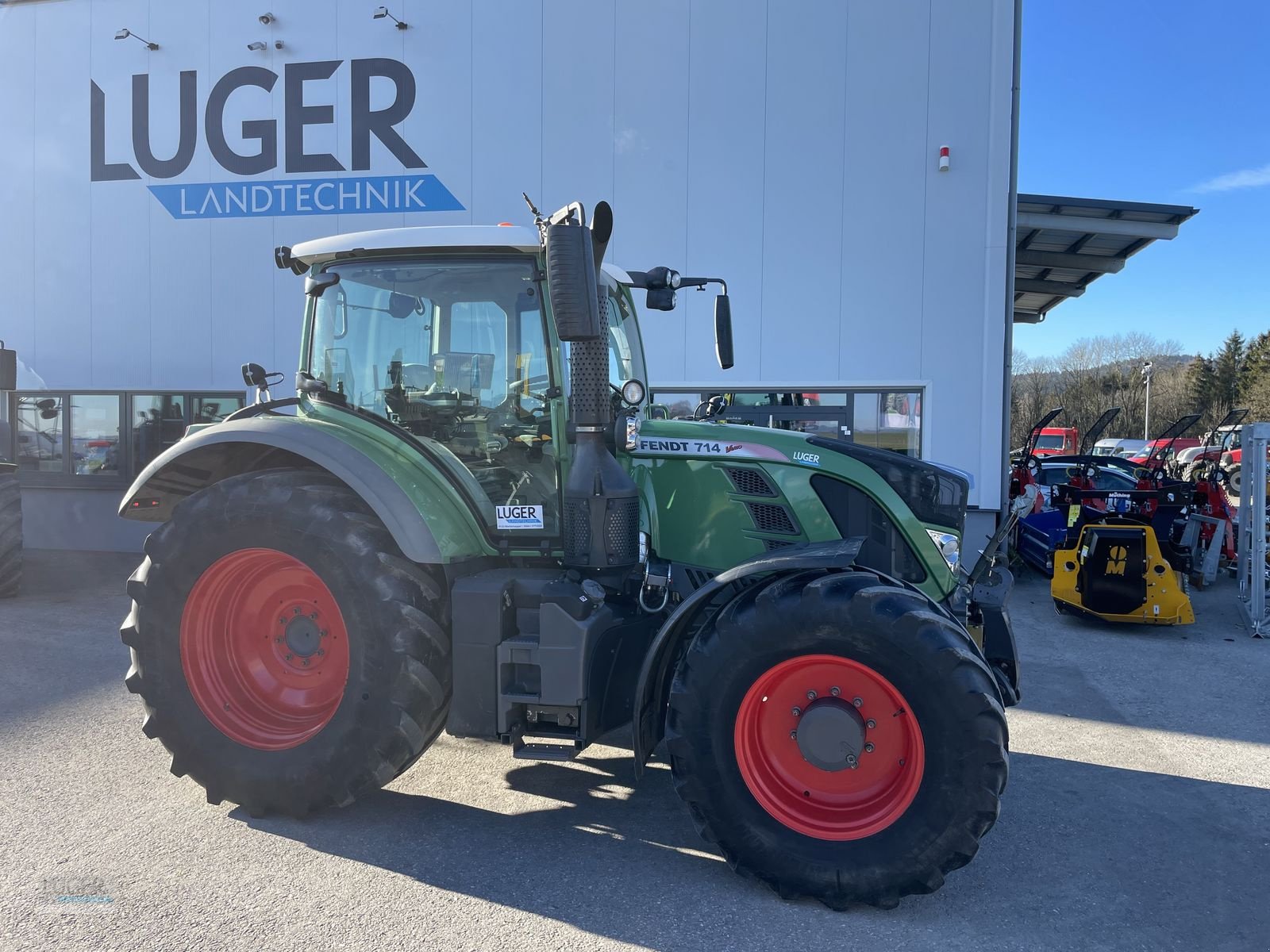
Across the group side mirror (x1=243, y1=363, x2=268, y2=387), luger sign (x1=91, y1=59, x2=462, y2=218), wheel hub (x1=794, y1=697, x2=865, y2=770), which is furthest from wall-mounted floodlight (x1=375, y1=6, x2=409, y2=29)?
wheel hub (x1=794, y1=697, x2=865, y2=770)

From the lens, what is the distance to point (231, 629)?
12.8ft

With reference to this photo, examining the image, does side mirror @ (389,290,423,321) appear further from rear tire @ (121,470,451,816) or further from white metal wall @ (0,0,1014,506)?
white metal wall @ (0,0,1014,506)

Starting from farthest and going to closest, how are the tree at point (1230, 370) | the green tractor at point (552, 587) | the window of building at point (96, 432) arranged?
the tree at point (1230, 370) < the window of building at point (96, 432) < the green tractor at point (552, 587)

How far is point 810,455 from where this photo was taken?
149 inches

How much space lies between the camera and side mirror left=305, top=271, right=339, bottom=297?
3.96m

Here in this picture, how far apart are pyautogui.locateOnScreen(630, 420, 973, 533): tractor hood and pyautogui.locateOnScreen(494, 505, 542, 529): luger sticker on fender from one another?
1.62ft

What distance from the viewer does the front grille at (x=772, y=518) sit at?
3.75m

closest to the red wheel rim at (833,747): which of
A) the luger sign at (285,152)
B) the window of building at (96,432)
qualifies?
the luger sign at (285,152)

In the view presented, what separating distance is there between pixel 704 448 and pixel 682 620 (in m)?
0.91

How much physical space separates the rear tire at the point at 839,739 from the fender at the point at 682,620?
0.23 feet

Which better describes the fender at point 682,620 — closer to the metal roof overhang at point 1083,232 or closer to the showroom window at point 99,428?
the metal roof overhang at point 1083,232

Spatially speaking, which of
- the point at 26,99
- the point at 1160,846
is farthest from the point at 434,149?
the point at 1160,846

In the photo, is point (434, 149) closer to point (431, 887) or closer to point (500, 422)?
point (500, 422)

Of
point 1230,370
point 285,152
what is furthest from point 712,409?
point 1230,370
